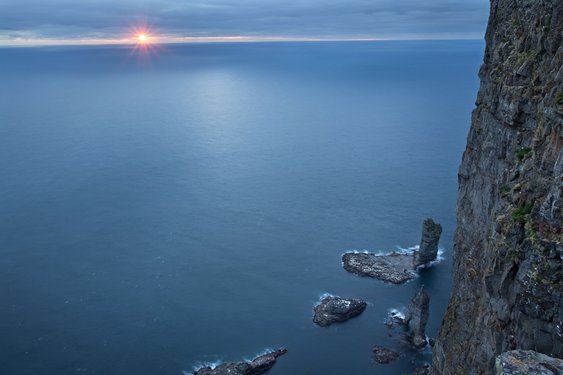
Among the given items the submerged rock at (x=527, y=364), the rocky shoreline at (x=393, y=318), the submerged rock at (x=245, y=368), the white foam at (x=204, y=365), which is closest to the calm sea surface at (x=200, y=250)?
the white foam at (x=204, y=365)

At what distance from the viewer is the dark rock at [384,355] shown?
79625 mm

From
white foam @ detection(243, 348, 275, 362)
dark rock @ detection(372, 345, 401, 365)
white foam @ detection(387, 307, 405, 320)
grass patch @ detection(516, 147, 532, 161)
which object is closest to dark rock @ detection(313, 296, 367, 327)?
white foam @ detection(387, 307, 405, 320)

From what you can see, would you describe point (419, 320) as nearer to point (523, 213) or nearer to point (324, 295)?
point (324, 295)

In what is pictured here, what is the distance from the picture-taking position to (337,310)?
91.8 m

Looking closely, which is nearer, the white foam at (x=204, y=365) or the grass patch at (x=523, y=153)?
the grass patch at (x=523, y=153)

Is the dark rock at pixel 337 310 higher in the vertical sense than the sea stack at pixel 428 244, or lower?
lower

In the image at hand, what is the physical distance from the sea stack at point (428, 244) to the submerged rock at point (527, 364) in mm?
81275

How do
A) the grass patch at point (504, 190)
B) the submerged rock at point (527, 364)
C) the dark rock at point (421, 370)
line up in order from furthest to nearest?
the dark rock at point (421, 370)
the grass patch at point (504, 190)
the submerged rock at point (527, 364)

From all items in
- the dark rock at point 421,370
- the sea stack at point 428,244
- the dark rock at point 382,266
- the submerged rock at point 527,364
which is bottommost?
the dark rock at point 421,370

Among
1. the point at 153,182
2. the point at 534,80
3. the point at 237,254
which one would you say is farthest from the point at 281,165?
the point at 534,80

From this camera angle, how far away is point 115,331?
3445 inches

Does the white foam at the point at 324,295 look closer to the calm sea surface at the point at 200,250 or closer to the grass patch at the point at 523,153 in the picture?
the calm sea surface at the point at 200,250

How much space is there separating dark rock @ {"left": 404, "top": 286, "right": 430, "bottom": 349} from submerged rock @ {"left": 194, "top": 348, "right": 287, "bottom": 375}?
24.3 m

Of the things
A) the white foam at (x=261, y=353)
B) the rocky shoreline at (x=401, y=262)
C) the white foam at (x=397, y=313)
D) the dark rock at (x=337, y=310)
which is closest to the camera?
the white foam at (x=261, y=353)
